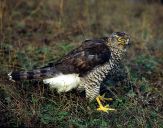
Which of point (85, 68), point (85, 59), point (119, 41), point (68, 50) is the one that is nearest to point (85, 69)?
point (85, 68)

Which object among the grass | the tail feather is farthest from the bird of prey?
the grass

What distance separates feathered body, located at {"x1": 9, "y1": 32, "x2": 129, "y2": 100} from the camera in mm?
5641

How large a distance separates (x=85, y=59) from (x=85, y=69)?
0.13 meters

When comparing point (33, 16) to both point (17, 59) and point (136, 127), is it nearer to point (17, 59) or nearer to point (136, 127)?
point (17, 59)

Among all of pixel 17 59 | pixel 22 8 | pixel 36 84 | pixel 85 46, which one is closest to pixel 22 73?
pixel 36 84

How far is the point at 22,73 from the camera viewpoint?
5660mm

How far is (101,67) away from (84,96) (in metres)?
0.59

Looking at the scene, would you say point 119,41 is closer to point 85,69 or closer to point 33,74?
point 85,69

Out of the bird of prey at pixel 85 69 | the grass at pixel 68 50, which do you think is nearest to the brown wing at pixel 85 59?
the bird of prey at pixel 85 69

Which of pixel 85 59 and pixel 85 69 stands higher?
pixel 85 59

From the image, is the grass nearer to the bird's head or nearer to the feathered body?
the feathered body

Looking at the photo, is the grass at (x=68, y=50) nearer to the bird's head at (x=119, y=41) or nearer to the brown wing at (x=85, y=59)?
the brown wing at (x=85, y=59)

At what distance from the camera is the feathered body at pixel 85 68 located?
18.5ft

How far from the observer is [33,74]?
5.68 meters
